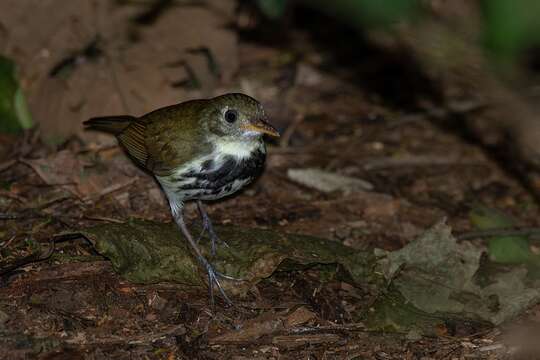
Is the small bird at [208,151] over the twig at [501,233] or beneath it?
over

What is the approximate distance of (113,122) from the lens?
5438 mm

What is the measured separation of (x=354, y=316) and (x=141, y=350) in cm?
131

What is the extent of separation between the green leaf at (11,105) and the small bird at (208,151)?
1.74m

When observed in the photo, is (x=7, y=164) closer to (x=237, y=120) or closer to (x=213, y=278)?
(x=237, y=120)

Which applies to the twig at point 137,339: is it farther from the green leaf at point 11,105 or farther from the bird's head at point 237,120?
the green leaf at point 11,105

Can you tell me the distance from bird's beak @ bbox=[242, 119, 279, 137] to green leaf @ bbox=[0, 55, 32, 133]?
2.37 metres

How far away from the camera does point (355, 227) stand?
5266 millimetres

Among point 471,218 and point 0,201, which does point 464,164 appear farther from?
point 0,201

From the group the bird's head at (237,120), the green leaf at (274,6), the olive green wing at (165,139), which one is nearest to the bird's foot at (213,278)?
the olive green wing at (165,139)

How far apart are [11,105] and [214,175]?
8.14ft

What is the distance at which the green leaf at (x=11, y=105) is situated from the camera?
611cm

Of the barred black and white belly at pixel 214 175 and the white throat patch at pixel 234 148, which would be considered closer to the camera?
the barred black and white belly at pixel 214 175

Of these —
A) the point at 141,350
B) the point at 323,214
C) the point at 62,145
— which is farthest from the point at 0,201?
the point at 323,214

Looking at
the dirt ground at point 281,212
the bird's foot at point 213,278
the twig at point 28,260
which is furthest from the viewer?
the bird's foot at point 213,278
